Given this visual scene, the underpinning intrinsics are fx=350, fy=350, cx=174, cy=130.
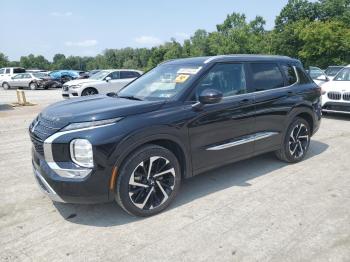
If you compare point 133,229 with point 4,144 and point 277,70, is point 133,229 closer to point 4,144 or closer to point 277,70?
point 277,70

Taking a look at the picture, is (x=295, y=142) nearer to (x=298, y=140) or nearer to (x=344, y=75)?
(x=298, y=140)

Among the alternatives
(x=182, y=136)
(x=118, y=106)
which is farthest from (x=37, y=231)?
(x=182, y=136)

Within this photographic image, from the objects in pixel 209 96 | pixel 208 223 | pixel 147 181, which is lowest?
pixel 208 223

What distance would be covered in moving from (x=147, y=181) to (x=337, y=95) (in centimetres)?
808

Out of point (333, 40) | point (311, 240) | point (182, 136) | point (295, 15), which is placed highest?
point (295, 15)

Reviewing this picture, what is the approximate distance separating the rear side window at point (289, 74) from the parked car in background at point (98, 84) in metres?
11.5

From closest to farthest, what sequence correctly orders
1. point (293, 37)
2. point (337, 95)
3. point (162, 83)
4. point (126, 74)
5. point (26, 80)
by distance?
1. point (162, 83)
2. point (337, 95)
3. point (126, 74)
4. point (26, 80)
5. point (293, 37)

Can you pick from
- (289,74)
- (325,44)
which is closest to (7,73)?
(289,74)

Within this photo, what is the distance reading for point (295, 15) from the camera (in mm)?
62594

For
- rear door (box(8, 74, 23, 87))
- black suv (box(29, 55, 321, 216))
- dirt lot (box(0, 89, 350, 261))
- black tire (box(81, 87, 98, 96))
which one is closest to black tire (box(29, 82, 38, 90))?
rear door (box(8, 74, 23, 87))

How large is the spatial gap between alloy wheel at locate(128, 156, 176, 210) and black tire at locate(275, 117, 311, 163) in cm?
239

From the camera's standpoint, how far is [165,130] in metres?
3.93

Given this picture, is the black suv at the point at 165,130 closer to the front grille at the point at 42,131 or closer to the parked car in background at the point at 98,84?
the front grille at the point at 42,131

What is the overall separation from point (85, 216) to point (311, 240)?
7.94 ft
